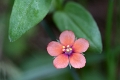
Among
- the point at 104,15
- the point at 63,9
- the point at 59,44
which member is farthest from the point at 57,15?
the point at 104,15

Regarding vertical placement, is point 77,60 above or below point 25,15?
below

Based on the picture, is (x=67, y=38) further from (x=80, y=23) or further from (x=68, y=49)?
(x=80, y=23)

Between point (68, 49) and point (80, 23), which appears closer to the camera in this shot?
point (68, 49)

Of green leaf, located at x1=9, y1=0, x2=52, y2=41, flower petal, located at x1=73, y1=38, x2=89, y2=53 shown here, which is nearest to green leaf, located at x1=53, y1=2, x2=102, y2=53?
flower petal, located at x1=73, y1=38, x2=89, y2=53

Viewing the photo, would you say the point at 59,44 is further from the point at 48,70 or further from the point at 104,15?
the point at 104,15

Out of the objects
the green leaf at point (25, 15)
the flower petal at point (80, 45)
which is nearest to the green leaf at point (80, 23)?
the flower petal at point (80, 45)

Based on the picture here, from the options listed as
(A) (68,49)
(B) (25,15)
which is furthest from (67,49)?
(B) (25,15)

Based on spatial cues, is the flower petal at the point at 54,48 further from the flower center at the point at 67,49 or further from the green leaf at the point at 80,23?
the green leaf at the point at 80,23
